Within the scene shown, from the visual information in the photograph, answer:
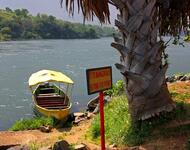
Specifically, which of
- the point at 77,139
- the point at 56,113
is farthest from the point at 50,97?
the point at 77,139

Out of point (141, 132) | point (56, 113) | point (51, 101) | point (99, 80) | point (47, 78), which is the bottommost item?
point (51, 101)

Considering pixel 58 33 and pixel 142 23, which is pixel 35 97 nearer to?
pixel 142 23

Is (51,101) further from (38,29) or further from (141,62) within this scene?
(38,29)

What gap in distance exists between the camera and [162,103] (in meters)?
10.2

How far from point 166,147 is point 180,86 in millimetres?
6331

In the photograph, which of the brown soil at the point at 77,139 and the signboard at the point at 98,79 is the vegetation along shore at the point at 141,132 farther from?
the signboard at the point at 98,79

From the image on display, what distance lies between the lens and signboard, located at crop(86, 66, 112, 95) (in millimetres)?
7602

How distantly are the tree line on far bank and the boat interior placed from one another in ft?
345

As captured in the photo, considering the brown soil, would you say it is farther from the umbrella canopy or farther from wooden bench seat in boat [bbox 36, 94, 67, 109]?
the umbrella canopy

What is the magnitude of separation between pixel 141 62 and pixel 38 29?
5740 inches

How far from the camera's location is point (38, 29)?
153500mm

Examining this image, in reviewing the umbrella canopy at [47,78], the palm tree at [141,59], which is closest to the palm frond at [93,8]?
the palm tree at [141,59]

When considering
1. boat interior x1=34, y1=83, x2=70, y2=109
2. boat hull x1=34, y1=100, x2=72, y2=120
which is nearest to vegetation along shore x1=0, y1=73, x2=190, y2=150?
boat hull x1=34, y1=100, x2=72, y2=120

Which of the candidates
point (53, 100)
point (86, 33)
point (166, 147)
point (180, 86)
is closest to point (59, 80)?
point (53, 100)
